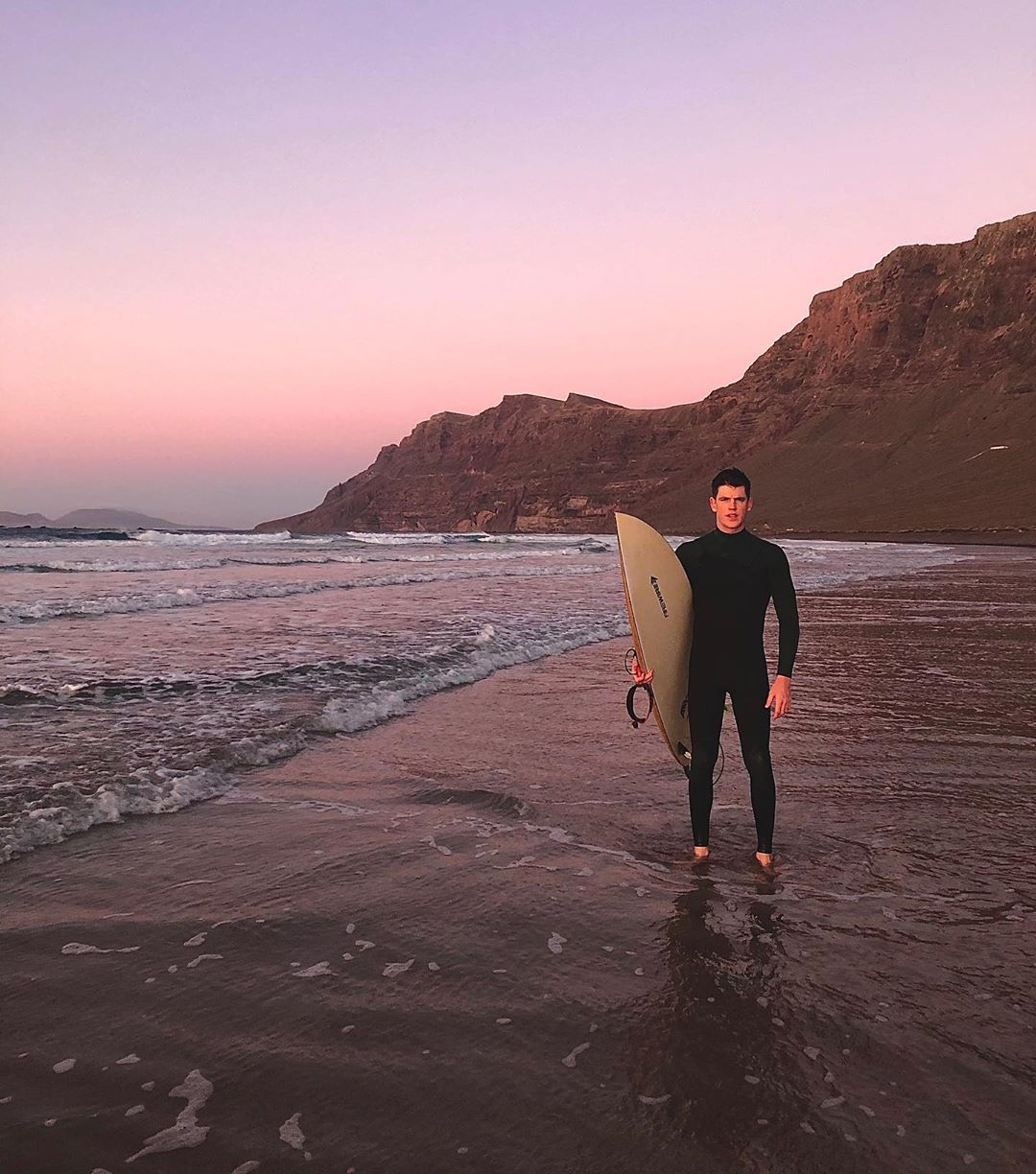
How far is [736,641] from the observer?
4.51 metres

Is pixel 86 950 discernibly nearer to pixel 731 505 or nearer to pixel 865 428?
pixel 731 505

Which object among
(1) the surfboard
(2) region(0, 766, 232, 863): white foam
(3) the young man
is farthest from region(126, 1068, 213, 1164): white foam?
(1) the surfboard

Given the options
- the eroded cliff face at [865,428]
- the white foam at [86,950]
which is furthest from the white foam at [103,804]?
the eroded cliff face at [865,428]

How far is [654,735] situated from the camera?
24.1 ft

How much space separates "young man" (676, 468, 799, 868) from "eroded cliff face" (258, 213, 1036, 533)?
2865 inches

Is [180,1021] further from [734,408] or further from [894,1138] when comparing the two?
[734,408]

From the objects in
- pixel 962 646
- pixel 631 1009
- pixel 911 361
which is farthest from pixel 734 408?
pixel 631 1009

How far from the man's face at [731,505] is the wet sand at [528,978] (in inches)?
71.5

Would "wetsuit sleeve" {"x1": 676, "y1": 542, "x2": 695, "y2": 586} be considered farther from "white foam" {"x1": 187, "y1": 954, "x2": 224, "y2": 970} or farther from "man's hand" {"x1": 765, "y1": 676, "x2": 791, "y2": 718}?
"white foam" {"x1": 187, "y1": 954, "x2": 224, "y2": 970}

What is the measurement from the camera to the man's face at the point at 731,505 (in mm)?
4438

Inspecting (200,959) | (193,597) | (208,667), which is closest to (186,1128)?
(200,959)

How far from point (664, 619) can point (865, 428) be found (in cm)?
13247

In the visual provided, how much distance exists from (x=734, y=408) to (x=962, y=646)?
508ft

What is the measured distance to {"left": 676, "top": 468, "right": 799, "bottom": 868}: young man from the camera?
4.44 metres
